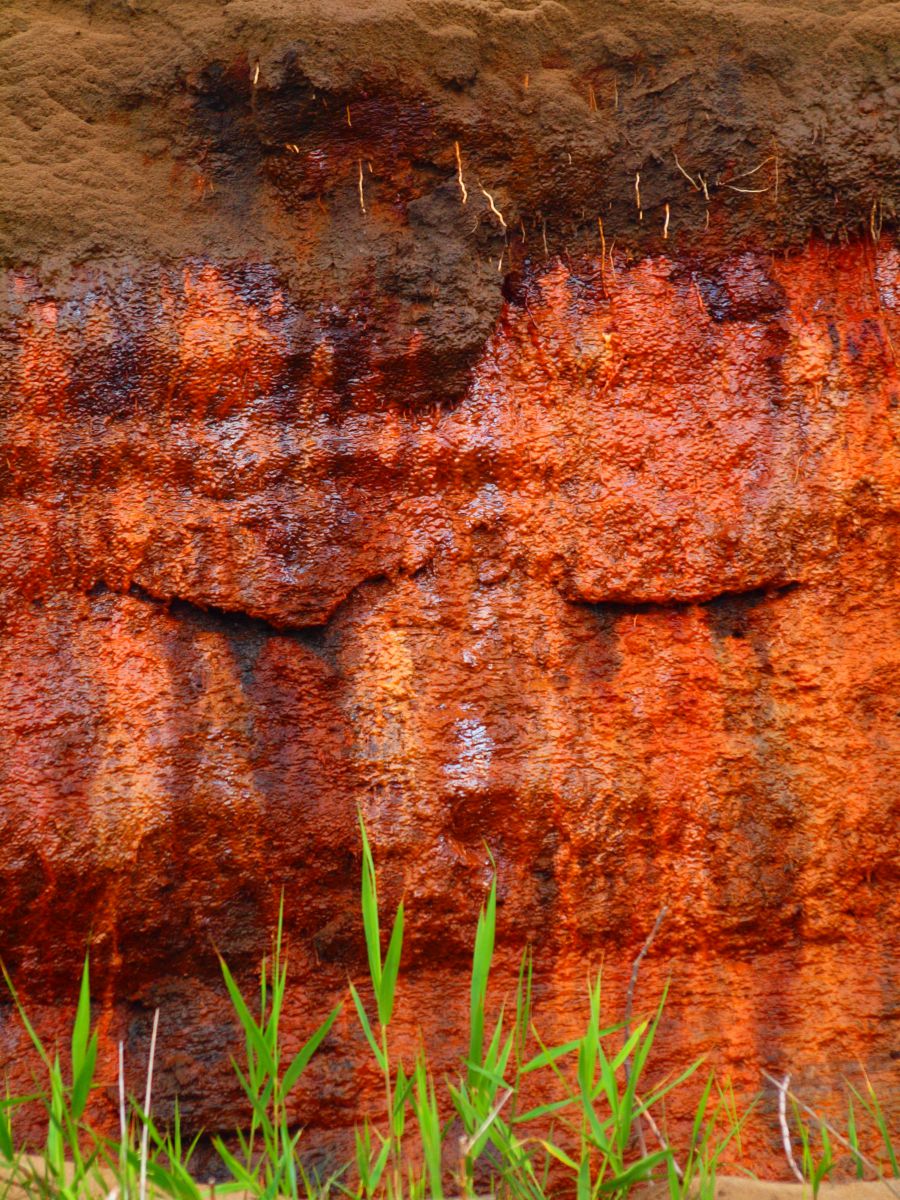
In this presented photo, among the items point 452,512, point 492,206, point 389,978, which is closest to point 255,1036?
point 389,978

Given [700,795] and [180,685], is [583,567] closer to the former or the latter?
[700,795]

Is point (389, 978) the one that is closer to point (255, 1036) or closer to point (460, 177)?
point (255, 1036)

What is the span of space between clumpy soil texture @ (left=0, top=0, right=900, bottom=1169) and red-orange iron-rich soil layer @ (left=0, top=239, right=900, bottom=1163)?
0.03 ft

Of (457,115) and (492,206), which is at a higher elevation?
(457,115)

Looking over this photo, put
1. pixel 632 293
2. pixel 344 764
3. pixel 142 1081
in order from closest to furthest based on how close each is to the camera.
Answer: pixel 142 1081
pixel 344 764
pixel 632 293

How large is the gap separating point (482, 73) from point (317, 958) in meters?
2.28

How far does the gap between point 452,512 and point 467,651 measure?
14.2 inches

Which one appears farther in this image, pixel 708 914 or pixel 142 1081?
pixel 708 914

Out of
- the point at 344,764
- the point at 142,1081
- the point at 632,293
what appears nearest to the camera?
the point at 142,1081

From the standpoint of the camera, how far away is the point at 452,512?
281 centimetres

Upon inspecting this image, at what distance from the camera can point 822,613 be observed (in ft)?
9.31

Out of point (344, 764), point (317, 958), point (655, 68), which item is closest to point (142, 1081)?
point (317, 958)

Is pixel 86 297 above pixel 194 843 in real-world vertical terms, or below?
above

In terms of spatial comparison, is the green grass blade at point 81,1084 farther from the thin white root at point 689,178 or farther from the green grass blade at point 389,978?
the thin white root at point 689,178
